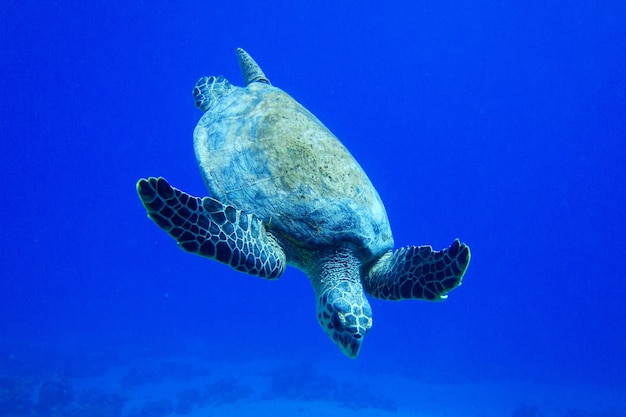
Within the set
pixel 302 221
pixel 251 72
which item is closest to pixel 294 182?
pixel 302 221

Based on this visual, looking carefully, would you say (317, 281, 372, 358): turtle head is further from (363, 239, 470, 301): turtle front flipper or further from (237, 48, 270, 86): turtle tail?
(237, 48, 270, 86): turtle tail

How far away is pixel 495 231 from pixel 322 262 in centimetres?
7271

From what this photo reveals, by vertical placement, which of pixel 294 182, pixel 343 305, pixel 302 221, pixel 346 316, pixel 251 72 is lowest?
pixel 346 316

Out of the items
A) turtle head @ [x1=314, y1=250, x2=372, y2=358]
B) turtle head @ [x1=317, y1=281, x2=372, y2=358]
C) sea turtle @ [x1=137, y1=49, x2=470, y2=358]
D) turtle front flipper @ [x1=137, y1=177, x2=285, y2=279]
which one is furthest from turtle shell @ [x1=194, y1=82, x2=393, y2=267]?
turtle head @ [x1=317, y1=281, x2=372, y2=358]

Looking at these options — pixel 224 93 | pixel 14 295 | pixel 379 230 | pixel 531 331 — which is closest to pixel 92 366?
pixel 224 93

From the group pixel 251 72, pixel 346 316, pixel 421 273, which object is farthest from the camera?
pixel 251 72

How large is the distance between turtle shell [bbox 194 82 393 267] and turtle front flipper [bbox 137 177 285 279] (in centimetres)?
39

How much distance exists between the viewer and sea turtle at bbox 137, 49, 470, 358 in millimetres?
4426

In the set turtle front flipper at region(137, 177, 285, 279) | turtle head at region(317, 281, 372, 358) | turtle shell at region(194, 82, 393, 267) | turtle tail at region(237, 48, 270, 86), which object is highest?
turtle tail at region(237, 48, 270, 86)

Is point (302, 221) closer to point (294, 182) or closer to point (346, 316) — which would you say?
point (294, 182)

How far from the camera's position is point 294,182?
16.8ft

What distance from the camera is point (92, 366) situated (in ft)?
86.3

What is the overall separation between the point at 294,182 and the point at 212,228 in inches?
49.3

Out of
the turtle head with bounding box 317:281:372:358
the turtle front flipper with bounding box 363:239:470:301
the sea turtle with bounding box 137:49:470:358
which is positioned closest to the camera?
the sea turtle with bounding box 137:49:470:358
